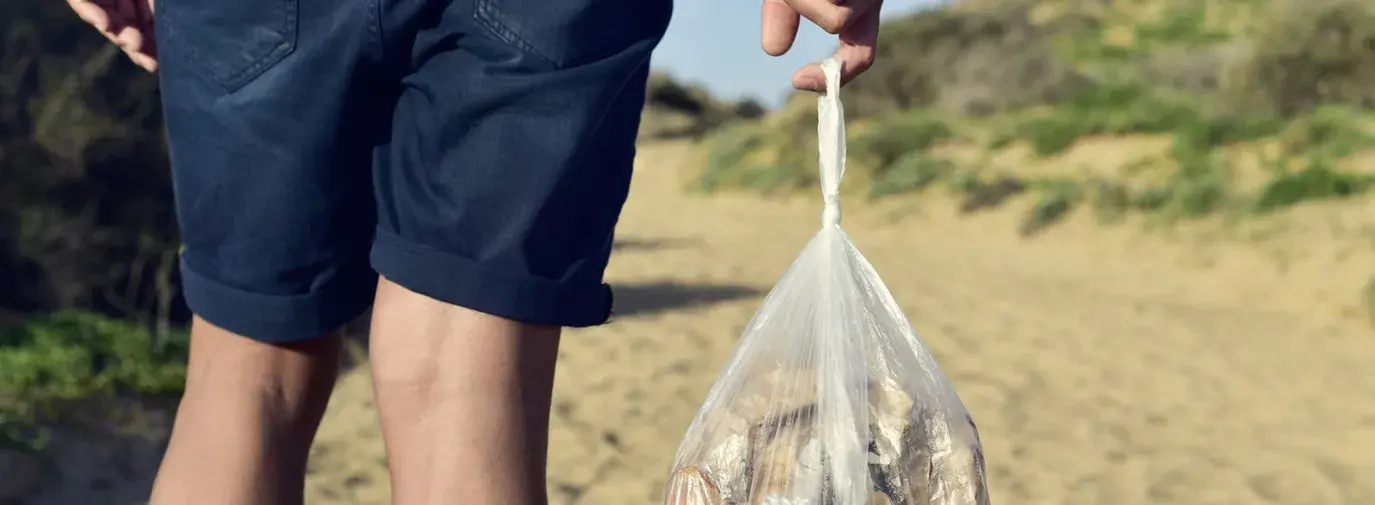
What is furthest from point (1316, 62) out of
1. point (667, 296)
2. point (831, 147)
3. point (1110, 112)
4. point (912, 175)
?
point (831, 147)

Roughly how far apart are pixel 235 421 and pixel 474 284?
33cm

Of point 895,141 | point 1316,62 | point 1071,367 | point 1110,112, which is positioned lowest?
point 1071,367

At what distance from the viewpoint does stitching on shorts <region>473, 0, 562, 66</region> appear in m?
0.99

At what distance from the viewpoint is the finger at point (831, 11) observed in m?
1.04

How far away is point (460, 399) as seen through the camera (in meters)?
1.05

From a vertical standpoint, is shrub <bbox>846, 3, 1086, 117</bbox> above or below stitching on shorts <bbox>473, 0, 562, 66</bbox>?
above

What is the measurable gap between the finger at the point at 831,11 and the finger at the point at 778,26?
1.2 inches

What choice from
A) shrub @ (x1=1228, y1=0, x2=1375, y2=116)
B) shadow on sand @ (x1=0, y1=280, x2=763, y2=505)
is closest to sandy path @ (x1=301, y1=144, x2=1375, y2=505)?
shadow on sand @ (x1=0, y1=280, x2=763, y2=505)

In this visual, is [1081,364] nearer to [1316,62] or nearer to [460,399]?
[460,399]

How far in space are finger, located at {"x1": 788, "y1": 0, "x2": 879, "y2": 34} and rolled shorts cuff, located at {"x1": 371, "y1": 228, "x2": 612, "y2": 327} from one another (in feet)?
1.02

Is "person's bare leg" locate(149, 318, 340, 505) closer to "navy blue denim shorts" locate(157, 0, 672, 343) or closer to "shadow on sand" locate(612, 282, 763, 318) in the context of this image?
"navy blue denim shorts" locate(157, 0, 672, 343)

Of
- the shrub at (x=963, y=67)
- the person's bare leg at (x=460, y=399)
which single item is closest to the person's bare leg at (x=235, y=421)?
the person's bare leg at (x=460, y=399)

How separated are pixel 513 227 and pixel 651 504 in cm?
206

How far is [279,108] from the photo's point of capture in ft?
3.40
